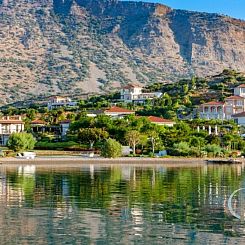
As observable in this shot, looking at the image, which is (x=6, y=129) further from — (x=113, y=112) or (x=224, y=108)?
(x=224, y=108)

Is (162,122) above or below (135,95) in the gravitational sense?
below

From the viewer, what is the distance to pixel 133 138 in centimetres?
7681

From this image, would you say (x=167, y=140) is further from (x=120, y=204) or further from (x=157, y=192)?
(x=120, y=204)

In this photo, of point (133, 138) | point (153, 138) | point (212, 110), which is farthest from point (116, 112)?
point (133, 138)

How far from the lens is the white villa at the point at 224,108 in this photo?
110 m

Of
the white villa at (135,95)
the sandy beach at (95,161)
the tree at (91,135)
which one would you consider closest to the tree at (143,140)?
the tree at (91,135)

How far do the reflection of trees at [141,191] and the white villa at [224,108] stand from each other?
5494cm

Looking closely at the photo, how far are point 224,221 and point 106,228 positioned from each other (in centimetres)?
472

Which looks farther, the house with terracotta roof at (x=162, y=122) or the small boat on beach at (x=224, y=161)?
the house with terracotta roof at (x=162, y=122)

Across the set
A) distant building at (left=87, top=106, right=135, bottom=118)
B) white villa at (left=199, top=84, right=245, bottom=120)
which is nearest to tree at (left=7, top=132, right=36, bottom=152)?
distant building at (left=87, top=106, right=135, bottom=118)

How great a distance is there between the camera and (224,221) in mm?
26500

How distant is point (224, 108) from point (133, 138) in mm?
38350

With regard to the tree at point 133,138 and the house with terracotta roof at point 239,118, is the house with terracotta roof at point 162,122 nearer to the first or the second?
the house with terracotta roof at point 239,118

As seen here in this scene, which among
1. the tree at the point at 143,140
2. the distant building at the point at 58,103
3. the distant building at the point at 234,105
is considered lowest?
the tree at the point at 143,140
